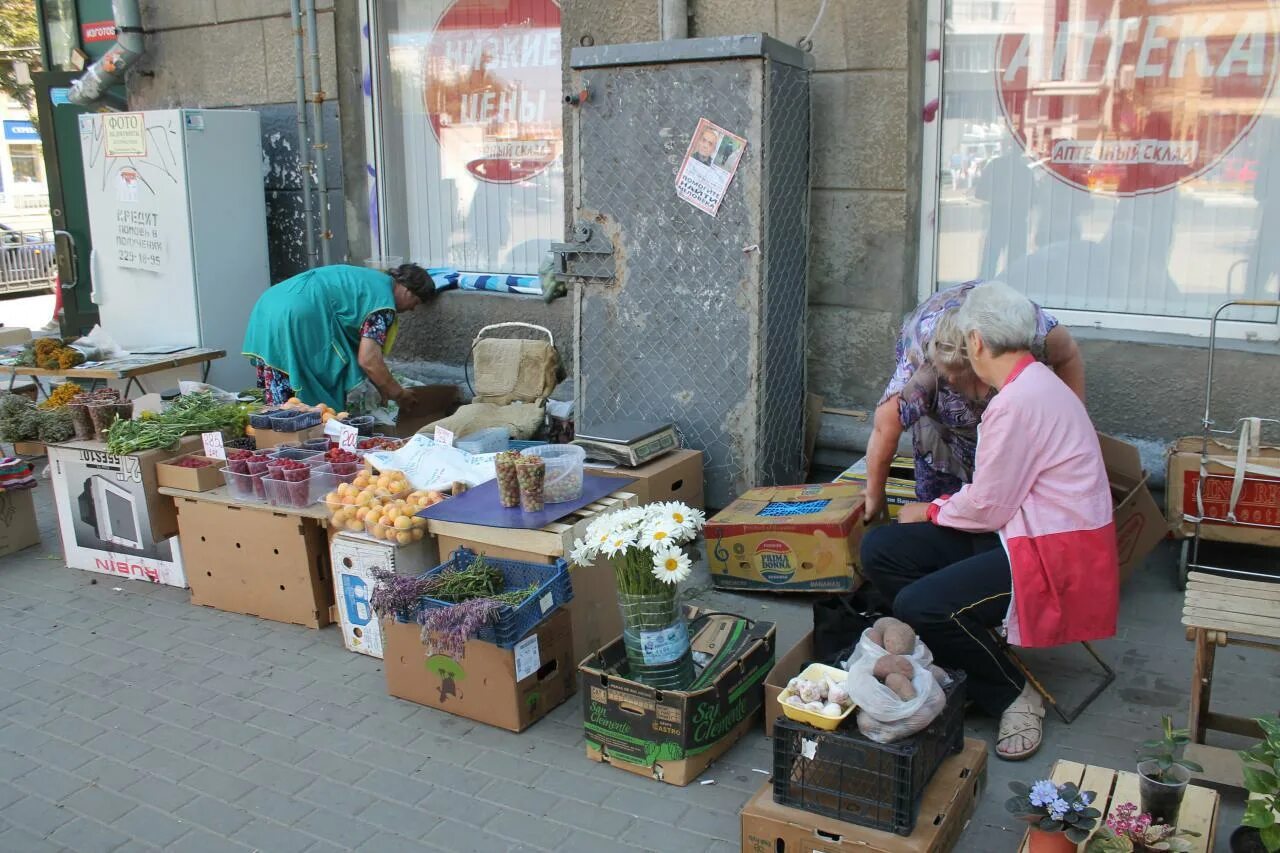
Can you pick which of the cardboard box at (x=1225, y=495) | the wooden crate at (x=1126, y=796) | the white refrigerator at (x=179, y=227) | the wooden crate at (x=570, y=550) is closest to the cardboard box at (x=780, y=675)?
the wooden crate at (x=570, y=550)

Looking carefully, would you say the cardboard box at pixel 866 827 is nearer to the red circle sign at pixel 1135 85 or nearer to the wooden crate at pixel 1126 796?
the wooden crate at pixel 1126 796

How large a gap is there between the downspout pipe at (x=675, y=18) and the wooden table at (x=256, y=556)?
301 cm

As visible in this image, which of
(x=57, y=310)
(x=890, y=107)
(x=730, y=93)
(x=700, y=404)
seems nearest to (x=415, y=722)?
(x=700, y=404)

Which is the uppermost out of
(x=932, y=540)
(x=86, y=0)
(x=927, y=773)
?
(x=86, y=0)

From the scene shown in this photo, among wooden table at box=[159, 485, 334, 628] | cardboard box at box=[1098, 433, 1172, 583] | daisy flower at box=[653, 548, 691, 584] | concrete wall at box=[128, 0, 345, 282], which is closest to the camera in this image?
daisy flower at box=[653, 548, 691, 584]

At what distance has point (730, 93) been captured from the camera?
4938 mm

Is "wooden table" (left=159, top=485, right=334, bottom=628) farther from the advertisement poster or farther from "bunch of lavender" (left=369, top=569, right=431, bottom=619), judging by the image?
"bunch of lavender" (left=369, top=569, right=431, bottom=619)

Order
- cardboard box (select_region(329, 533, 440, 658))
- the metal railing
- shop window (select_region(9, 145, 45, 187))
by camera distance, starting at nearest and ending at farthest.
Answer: cardboard box (select_region(329, 533, 440, 658)), the metal railing, shop window (select_region(9, 145, 45, 187))

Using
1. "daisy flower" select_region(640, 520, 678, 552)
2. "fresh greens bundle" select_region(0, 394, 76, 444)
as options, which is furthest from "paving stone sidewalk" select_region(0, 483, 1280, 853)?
"fresh greens bundle" select_region(0, 394, 76, 444)

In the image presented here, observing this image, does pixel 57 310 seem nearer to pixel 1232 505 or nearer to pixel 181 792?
pixel 181 792

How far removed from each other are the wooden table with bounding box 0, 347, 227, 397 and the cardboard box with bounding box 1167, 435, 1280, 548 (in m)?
5.53

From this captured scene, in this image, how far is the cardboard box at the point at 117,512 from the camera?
499 centimetres

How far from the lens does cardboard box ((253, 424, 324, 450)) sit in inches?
203

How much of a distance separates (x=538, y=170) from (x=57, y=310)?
209 inches
